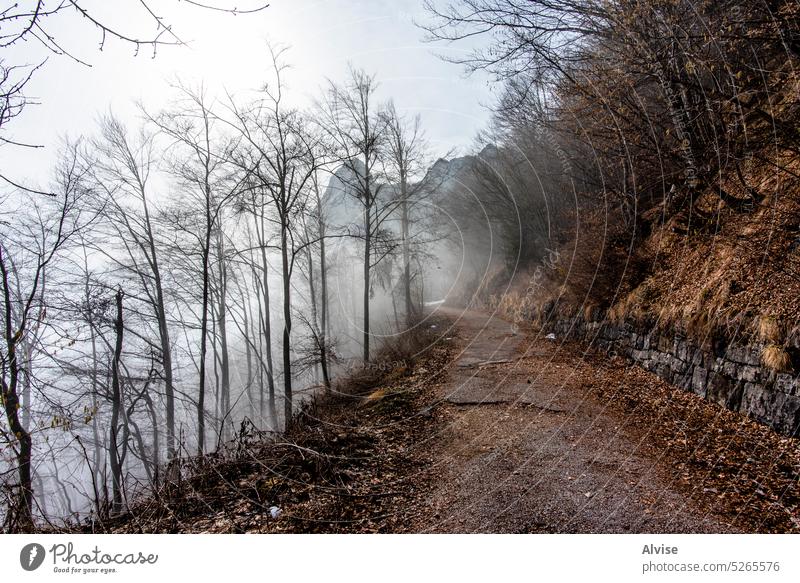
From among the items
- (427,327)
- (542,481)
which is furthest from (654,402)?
(427,327)

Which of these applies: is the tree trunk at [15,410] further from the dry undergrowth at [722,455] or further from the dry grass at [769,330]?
the dry grass at [769,330]

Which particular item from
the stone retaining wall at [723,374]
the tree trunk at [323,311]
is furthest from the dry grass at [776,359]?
the tree trunk at [323,311]

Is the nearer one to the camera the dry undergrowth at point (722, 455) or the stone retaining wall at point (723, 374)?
the dry undergrowth at point (722, 455)

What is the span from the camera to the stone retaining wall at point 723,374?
3.04 meters

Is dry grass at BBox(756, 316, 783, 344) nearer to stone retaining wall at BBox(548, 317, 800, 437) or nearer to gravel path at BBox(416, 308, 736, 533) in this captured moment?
stone retaining wall at BBox(548, 317, 800, 437)

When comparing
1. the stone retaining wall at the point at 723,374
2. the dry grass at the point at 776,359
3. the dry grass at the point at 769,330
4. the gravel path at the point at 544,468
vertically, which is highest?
the dry grass at the point at 769,330

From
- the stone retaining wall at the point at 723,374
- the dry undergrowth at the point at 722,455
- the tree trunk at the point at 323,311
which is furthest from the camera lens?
the tree trunk at the point at 323,311

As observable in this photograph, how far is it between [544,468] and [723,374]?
258 cm

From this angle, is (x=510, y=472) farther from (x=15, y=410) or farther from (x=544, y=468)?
(x=15, y=410)

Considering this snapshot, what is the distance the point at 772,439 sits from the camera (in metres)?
3.03

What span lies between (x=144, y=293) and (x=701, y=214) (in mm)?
13639

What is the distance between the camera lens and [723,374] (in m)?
3.82

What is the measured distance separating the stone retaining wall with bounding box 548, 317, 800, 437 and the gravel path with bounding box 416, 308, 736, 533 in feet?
3.45

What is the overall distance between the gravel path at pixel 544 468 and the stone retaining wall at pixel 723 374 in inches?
41.4
